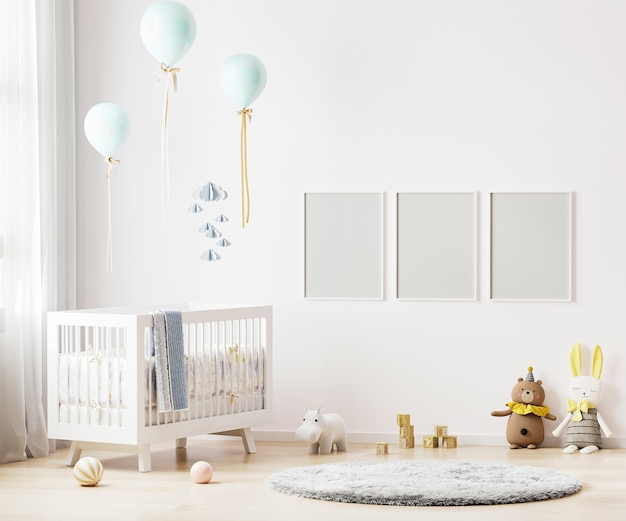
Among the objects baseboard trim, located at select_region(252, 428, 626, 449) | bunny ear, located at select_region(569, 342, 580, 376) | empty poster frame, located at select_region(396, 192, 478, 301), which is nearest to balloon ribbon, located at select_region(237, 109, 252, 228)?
empty poster frame, located at select_region(396, 192, 478, 301)

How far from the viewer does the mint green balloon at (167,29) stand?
14.4ft

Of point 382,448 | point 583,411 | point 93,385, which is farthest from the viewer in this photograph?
point 583,411

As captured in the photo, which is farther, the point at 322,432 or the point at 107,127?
the point at 322,432

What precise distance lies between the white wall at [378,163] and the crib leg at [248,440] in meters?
0.43

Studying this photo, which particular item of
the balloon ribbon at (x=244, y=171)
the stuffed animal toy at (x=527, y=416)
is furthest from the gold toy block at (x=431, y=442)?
the balloon ribbon at (x=244, y=171)

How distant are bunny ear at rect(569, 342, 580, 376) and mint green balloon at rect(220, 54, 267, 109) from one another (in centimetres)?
Result: 188

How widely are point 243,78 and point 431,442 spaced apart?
1.86 metres

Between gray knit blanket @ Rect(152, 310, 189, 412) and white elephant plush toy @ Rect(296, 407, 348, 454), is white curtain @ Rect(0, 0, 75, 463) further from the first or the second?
white elephant plush toy @ Rect(296, 407, 348, 454)

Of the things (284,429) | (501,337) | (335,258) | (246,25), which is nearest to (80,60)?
(246,25)

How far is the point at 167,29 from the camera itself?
14.4 feet

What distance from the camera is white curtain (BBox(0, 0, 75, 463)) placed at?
15.3 feet

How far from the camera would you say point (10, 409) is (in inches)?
183

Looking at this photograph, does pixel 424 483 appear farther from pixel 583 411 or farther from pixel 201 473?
pixel 583 411

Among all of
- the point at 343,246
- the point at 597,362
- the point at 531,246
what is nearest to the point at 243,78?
the point at 343,246
